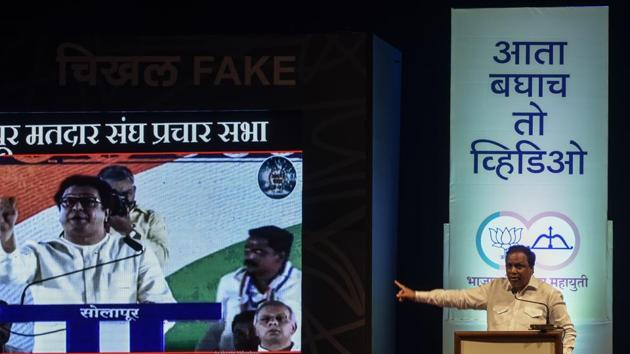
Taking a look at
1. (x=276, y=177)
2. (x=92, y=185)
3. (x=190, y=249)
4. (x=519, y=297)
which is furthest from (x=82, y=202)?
(x=519, y=297)

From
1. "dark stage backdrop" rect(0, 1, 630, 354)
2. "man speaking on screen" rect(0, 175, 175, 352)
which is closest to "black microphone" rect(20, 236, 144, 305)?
"man speaking on screen" rect(0, 175, 175, 352)

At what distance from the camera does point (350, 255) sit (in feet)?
21.4

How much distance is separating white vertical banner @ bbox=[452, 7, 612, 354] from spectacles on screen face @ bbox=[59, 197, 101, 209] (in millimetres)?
2291

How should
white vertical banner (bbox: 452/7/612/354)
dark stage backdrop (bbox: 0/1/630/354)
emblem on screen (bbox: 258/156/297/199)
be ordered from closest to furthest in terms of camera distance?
emblem on screen (bbox: 258/156/297/199)
white vertical banner (bbox: 452/7/612/354)
dark stage backdrop (bbox: 0/1/630/354)

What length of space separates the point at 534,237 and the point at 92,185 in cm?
283

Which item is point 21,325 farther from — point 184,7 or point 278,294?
point 184,7

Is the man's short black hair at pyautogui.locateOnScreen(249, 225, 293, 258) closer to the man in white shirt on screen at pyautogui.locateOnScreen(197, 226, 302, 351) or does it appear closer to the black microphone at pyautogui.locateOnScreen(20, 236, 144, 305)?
the man in white shirt on screen at pyautogui.locateOnScreen(197, 226, 302, 351)

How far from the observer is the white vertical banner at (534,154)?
23.4 feet

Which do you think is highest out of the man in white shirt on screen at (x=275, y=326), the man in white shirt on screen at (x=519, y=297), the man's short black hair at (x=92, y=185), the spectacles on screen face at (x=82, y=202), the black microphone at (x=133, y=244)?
the man's short black hair at (x=92, y=185)

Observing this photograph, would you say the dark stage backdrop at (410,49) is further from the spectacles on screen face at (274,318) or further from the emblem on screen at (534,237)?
the spectacles on screen face at (274,318)

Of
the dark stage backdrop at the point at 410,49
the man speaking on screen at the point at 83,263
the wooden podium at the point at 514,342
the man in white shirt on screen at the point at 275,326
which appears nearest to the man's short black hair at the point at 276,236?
the man in white shirt on screen at the point at 275,326

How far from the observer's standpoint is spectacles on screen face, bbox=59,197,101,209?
6582mm

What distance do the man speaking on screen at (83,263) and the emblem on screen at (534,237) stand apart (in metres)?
2.10

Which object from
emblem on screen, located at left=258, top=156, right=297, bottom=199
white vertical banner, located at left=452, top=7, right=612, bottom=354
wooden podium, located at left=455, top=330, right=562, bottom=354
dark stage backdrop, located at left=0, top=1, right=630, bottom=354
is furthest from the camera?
dark stage backdrop, located at left=0, top=1, right=630, bottom=354
